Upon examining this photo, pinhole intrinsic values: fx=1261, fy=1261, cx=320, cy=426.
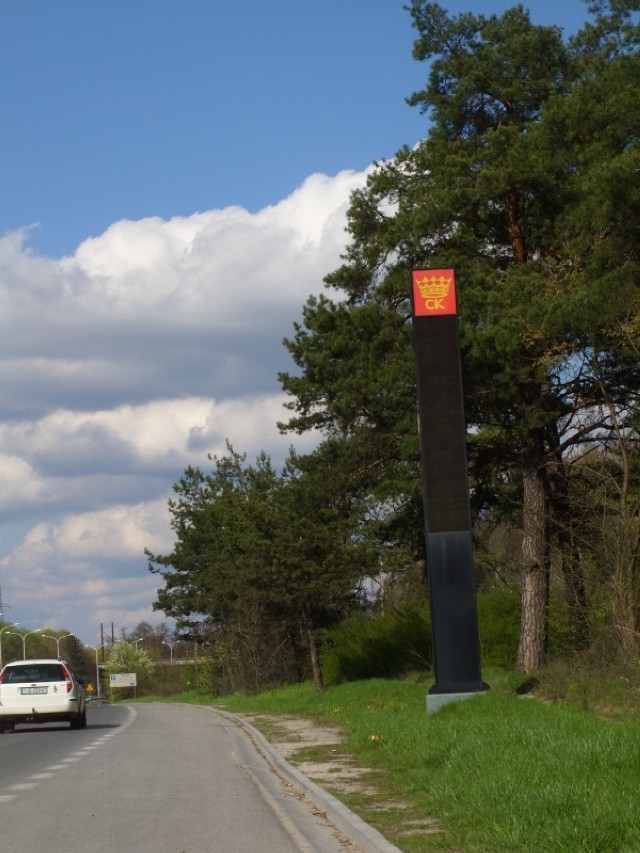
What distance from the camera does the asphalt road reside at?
10.4m

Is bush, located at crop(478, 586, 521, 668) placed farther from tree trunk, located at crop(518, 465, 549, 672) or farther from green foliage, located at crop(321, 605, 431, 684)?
tree trunk, located at crop(518, 465, 549, 672)

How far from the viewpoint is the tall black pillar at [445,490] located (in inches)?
883

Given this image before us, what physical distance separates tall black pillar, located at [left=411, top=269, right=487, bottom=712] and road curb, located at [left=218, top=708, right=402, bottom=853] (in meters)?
4.94

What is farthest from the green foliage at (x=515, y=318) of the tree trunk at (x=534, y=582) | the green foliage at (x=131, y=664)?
the green foliage at (x=131, y=664)

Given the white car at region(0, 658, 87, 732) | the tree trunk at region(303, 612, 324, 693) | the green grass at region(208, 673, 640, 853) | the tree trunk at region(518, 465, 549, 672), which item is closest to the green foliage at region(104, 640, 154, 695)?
the tree trunk at region(303, 612, 324, 693)

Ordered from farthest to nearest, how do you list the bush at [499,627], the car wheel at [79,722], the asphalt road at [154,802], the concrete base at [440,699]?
the bush at [499,627], the car wheel at [79,722], the concrete base at [440,699], the asphalt road at [154,802]

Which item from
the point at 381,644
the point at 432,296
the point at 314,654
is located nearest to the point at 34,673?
the point at 432,296

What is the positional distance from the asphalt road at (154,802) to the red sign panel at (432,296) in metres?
8.63

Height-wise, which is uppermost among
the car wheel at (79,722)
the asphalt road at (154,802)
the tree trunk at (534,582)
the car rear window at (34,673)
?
the tree trunk at (534,582)

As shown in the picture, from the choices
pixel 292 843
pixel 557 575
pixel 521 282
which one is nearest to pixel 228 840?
pixel 292 843

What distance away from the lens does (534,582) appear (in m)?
29.2

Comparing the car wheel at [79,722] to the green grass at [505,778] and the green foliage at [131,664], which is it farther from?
the green foliage at [131,664]

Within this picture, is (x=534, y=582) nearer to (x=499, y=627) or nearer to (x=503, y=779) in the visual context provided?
(x=499, y=627)

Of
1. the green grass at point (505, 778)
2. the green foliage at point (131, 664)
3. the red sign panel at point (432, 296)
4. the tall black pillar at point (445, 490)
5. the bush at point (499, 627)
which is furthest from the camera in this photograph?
the green foliage at point (131, 664)
